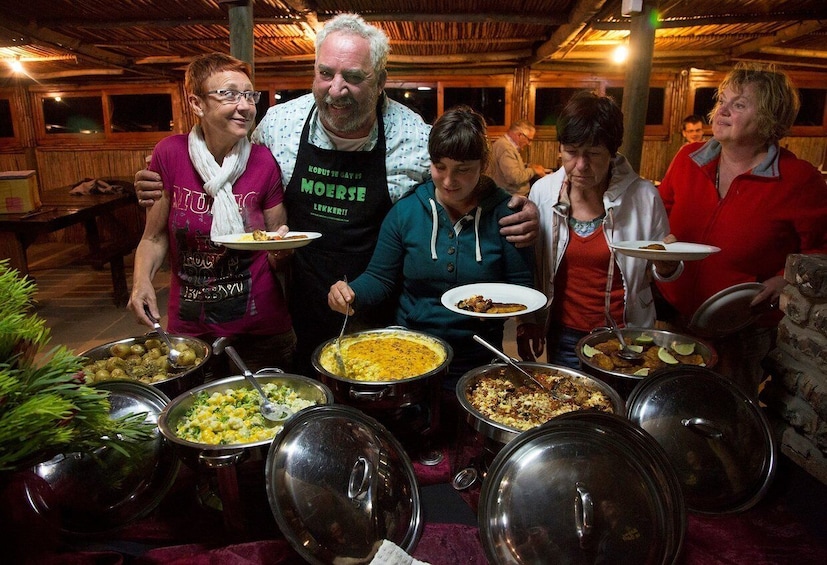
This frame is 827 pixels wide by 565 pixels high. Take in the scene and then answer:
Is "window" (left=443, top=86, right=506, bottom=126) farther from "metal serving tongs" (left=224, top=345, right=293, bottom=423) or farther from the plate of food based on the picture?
"metal serving tongs" (left=224, top=345, right=293, bottom=423)

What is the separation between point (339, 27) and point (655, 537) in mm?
2220

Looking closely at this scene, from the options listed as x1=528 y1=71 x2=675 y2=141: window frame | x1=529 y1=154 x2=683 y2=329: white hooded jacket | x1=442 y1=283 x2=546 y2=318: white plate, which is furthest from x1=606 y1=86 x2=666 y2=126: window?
x1=442 y1=283 x2=546 y2=318: white plate

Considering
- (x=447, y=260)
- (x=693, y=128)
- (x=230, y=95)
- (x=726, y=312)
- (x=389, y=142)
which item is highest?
(x=693, y=128)

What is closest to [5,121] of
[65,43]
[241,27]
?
[65,43]

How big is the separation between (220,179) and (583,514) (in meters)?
1.91

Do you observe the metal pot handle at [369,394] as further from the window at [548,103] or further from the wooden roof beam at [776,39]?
the window at [548,103]

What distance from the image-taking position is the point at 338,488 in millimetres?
1304

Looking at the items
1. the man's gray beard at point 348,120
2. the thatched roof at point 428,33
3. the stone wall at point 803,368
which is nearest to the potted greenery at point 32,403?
the man's gray beard at point 348,120

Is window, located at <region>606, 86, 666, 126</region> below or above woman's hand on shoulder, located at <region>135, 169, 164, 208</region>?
above

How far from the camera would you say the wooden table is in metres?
5.27

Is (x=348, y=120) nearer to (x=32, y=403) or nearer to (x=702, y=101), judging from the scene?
(x=32, y=403)

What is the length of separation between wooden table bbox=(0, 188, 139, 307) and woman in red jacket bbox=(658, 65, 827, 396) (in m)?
5.14

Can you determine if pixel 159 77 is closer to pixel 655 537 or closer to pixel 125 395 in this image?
pixel 125 395

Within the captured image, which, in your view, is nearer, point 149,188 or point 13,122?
point 149,188
